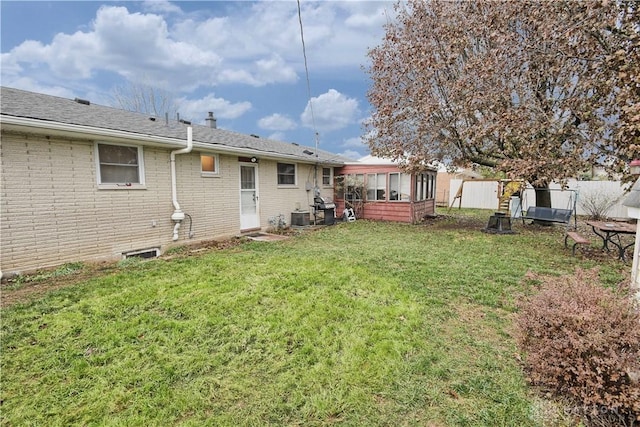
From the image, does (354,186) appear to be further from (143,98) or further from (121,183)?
(143,98)

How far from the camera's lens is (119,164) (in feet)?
21.2

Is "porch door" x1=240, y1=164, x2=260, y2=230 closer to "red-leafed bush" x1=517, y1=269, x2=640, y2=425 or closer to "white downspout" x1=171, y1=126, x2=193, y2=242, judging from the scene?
"white downspout" x1=171, y1=126, x2=193, y2=242

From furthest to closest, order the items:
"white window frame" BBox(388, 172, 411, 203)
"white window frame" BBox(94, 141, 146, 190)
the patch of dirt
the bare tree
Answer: the bare tree
"white window frame" BBox(388, 172, 411, 203)
"white window frame" BBox(94, 141, 146, 190)
the patch of dirt

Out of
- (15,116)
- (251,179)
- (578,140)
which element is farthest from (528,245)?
(15,116)

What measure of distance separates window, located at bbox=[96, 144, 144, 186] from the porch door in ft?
10.3

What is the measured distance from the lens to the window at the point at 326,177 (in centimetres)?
1359

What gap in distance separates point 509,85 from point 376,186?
6176 millimetres

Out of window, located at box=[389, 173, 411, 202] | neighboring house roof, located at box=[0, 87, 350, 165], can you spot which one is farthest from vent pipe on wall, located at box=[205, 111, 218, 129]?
window, located at box=[389, 173, 411, 202]

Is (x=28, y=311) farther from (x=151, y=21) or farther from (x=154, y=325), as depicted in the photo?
(x=151, y=21)

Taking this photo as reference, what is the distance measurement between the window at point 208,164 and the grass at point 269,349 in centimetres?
352

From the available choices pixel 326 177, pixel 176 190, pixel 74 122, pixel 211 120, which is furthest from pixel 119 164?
pixel 326 177

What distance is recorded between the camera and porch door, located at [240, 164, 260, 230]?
955cm

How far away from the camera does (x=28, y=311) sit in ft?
12.3

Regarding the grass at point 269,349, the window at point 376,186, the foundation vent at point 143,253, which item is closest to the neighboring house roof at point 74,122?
the foundation vent at point 143,253
